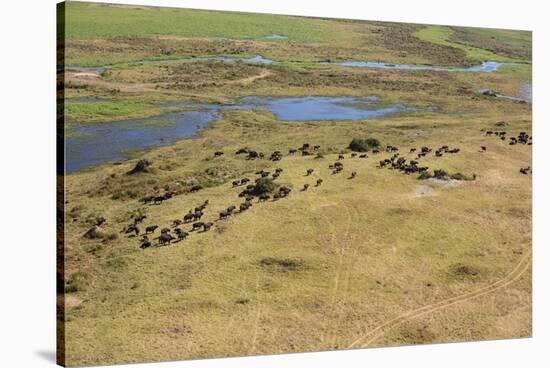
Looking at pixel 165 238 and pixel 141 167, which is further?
pixel 141 167

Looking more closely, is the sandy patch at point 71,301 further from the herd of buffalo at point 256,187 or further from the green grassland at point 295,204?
the herd of buffalo at point 256,187

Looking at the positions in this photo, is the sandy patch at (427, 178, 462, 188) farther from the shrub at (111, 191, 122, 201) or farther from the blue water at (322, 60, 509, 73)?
the shrub at (111, 191, 122, 201)

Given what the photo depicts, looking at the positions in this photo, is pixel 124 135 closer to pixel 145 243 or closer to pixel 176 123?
pixel 176 123

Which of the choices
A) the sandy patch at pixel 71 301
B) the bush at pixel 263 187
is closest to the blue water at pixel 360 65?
the bush at pixel 263 187

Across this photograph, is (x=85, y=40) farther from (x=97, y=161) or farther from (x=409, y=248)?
(x=409, y=248)

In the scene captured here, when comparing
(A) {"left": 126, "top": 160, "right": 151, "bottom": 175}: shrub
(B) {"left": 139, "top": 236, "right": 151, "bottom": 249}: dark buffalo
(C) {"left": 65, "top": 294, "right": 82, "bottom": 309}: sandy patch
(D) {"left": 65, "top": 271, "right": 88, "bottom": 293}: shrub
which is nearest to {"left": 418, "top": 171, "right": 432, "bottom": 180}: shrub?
(A) {"left": 126, "top": 160, "right": 151, "bottom": 175}: shrub

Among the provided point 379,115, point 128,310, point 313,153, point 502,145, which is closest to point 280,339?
point 128,310

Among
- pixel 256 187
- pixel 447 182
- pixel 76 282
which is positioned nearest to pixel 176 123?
pixel 256 187
